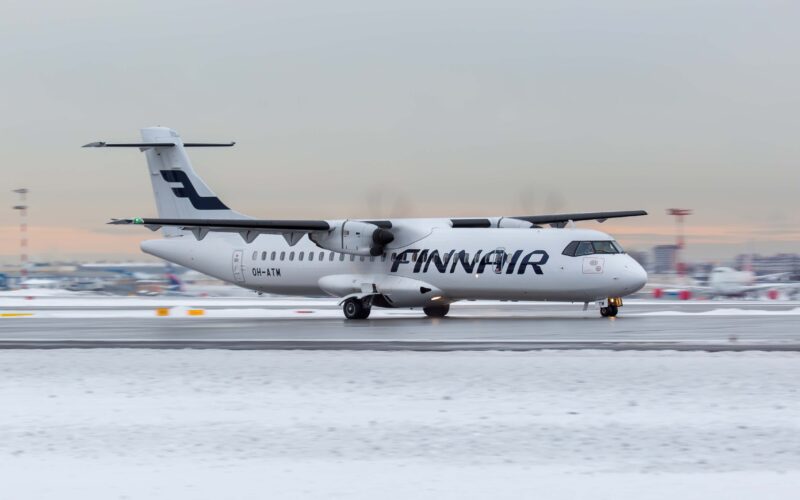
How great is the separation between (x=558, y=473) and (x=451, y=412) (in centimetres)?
313

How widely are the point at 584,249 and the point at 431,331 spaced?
268 inches

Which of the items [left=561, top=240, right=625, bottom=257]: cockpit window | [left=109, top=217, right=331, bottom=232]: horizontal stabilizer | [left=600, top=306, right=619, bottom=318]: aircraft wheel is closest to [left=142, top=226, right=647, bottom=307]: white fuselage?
[left=561, top=240, right=625, bottom=257]: cockpit window

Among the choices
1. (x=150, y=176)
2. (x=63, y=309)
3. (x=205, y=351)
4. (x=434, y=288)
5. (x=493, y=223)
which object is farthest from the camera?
(x=63, y=309)

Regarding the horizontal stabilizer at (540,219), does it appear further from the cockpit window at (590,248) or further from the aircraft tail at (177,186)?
the aircraft tail at (177,186)

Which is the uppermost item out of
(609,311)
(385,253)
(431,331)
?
(385,253)

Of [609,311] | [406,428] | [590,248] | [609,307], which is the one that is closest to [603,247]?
[590,248]

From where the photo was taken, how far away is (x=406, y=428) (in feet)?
37.7

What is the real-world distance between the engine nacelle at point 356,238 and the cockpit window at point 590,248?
5.94 m

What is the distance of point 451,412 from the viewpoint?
12398 mm

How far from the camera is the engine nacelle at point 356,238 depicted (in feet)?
107

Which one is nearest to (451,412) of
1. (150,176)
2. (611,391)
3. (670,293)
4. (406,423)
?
(406,423)

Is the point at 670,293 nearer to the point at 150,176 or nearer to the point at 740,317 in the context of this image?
the point at 740,317

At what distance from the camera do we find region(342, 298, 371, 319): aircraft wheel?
32.4 metres

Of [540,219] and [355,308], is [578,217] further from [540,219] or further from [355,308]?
[355,308]
